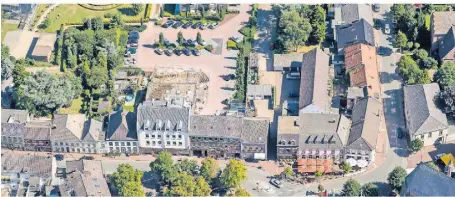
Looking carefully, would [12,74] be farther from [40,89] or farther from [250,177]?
[250,177]

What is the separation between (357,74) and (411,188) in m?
34.3

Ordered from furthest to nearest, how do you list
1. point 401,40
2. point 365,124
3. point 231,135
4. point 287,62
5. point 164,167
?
1. point 401,40
2. point 287,62
3. point 365,124
4. point 231,135
5. point 164,167

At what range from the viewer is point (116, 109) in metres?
189

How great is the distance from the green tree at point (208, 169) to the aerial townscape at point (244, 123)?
0.27 metres

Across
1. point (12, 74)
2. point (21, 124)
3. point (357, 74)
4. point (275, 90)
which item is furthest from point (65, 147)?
point (357, 74)

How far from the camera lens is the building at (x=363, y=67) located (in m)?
186

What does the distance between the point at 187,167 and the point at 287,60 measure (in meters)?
37.3

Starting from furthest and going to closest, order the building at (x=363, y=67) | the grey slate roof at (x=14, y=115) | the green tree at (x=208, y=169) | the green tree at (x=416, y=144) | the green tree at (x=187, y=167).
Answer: the building at (x=363, y=67), the grey slate roof at (x=14, y=115), the green tree at (x=416, y=144), the green tree at (x=187, y=167), the green tree at (x=208, y=169)

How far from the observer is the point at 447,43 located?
194 meters

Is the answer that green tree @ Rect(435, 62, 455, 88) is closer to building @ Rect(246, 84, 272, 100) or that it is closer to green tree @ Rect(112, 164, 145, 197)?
building @ Rect(246, 84, 272, 100)

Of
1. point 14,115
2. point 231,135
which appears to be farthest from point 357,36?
point 14,115

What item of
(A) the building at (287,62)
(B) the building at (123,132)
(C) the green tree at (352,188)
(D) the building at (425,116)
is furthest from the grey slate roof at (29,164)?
(D) the building at (425,116)

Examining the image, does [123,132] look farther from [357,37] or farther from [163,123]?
[357,37]

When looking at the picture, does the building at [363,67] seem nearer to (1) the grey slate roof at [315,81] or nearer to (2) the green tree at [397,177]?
(1) the grey slate roof at [315,81]
